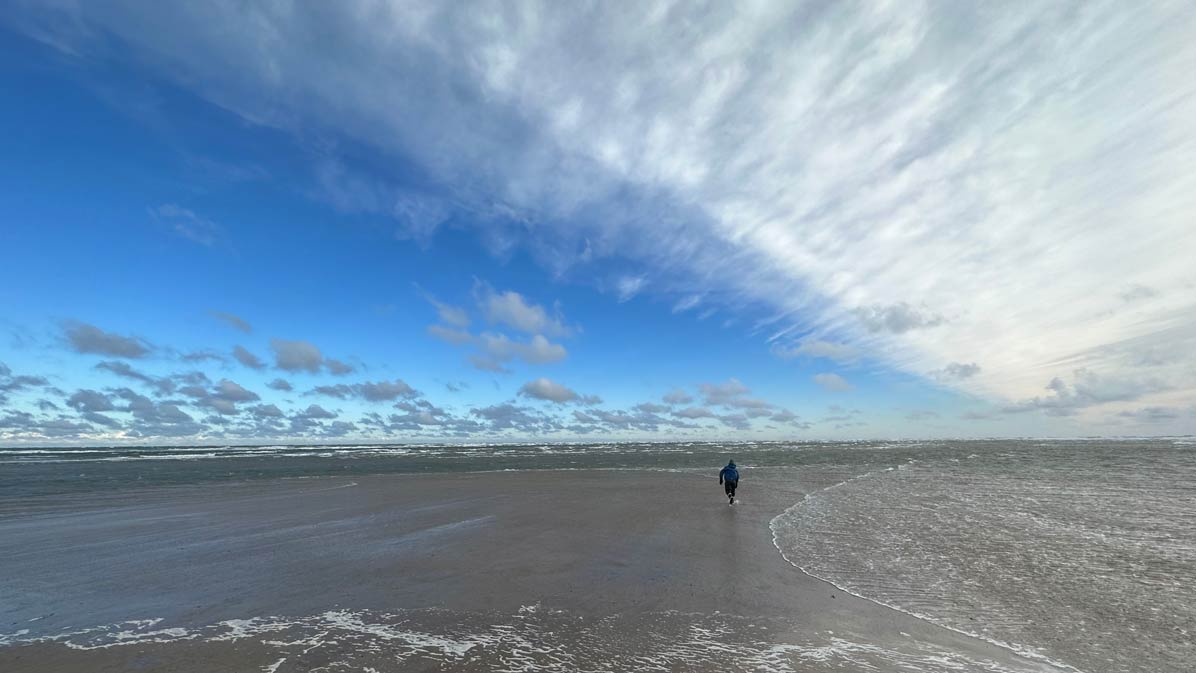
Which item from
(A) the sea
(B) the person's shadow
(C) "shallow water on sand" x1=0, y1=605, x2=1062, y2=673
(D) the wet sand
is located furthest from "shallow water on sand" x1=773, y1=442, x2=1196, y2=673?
(C) "shallow water on sand" x1=0, y1=605, x2=1062, y2=673

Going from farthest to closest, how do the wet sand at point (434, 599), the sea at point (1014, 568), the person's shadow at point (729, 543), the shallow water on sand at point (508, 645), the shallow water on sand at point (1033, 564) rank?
1. the person's shadow at point (729, 543)
2. the shallow water on sand at point (1033, 564)
3. the sea at point (1014, 568)
4. the wet sand at point (434, 599)
5. the shallow water on sand at point (508, 645)

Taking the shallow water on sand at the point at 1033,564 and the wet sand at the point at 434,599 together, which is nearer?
the wet sand at the point at 434,599

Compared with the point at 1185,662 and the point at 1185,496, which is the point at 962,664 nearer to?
the point at 1185,662

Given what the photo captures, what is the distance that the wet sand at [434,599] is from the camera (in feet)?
25.5

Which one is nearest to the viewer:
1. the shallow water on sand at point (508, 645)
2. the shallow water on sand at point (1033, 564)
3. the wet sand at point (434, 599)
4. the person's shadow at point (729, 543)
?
the shallow water on sand at point (508, 645)

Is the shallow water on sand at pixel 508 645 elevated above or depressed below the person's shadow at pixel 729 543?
below

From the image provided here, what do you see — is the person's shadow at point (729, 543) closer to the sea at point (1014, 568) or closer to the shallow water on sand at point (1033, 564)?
the sea at point (1014, 568)

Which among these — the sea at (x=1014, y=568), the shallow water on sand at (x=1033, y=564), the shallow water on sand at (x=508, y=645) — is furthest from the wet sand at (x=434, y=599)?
the shallow water on sand at (x=1033, y=564)

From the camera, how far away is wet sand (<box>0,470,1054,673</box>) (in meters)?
7.78

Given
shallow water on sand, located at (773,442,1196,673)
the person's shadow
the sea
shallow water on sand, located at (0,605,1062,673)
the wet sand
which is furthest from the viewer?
the person's shadow

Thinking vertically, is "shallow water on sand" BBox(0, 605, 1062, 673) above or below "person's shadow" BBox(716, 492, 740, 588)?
below

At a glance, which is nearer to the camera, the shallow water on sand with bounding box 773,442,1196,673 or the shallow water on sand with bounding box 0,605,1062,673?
the shallow water on sand with bounding box 0,605,1062,673

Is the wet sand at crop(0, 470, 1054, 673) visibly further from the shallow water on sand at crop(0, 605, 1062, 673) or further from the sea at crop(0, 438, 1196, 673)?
the sea at crop(0, 438, 1196, 673)

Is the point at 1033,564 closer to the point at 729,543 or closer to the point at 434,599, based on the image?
the point at 729,543
